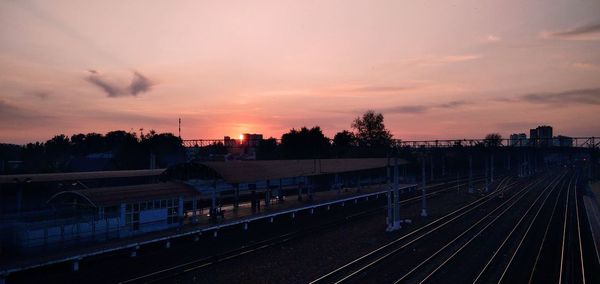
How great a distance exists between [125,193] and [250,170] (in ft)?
51.5

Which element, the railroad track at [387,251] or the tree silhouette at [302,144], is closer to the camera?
the railroad track at [387,251]

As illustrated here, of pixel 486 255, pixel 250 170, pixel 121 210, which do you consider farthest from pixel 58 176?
pixel 486 255

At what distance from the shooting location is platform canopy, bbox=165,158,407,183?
37812mm

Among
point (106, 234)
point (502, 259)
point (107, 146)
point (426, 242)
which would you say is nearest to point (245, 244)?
point (106, 234)

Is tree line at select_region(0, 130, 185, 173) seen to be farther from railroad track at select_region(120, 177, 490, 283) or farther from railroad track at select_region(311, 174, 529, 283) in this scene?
railroad track at select_region(311, 174, 529, 283)

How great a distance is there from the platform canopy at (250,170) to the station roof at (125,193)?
3.10 metres

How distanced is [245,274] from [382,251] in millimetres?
10499

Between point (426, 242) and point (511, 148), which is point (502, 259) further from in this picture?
point (511, 148)

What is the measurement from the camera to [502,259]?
2788cm

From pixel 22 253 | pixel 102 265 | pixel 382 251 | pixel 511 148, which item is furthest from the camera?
pixel 511 148

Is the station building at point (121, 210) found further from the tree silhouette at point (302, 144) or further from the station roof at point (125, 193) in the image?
the tree silhouette at point (302, 144)

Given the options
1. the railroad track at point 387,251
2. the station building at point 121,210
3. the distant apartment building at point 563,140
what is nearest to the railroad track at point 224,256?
the station building at point 121,210

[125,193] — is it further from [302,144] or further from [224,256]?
[302,144]

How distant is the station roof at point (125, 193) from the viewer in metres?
27.2
